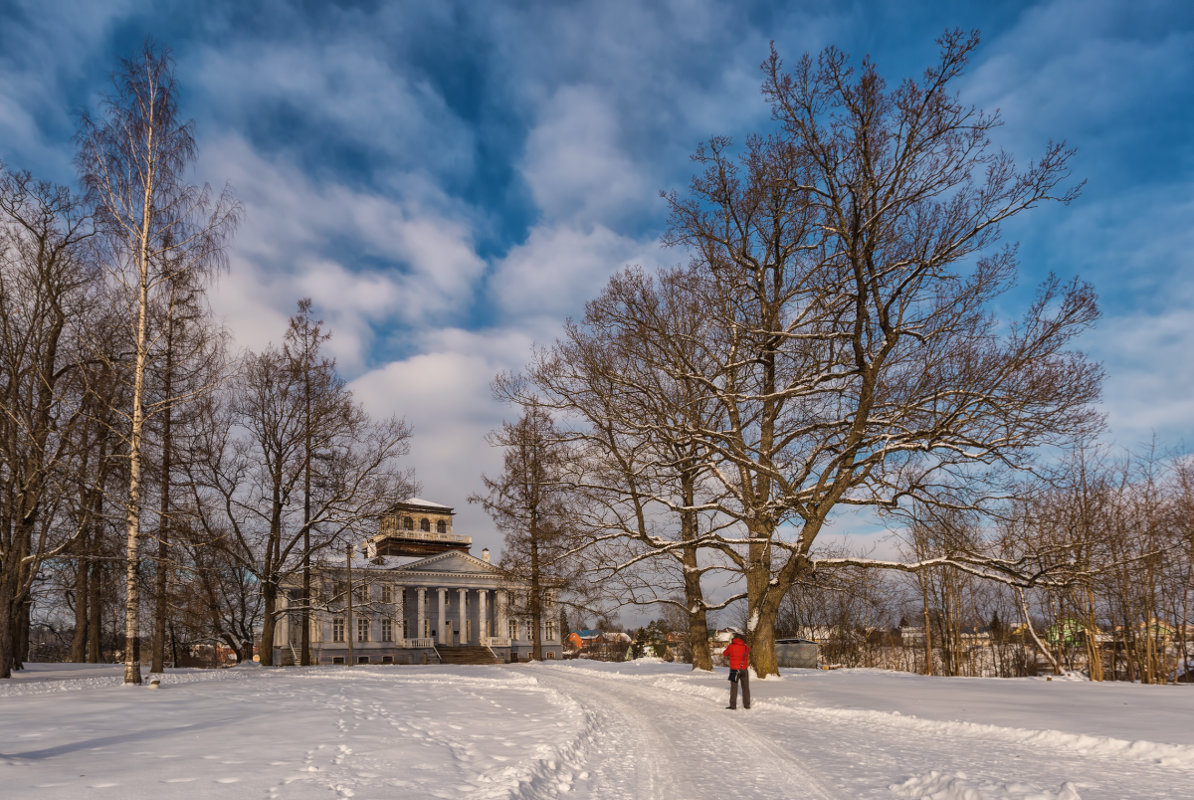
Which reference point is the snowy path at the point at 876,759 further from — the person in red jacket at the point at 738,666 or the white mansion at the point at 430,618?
the white mansion at the point at 430,618

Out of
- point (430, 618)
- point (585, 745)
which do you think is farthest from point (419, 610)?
point (585, 745)

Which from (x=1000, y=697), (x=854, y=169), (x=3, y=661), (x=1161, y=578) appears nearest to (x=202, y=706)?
(x=3, y=661)

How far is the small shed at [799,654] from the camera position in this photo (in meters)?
30.2

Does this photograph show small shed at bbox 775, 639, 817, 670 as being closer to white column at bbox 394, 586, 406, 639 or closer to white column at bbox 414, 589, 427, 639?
white column at bbox 394, 586, 406, 639

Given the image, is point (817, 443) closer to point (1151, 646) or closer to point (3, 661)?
point (1151, 646)

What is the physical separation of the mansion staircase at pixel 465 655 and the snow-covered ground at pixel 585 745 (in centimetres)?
4346

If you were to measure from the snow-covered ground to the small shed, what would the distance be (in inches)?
555

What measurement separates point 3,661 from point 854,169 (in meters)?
23.6

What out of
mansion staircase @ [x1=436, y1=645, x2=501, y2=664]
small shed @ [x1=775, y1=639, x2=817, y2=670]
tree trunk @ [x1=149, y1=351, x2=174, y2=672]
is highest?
tree trunk @ [x1=149, y1=351, x2=174, y2=672]

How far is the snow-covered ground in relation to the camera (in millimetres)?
7043

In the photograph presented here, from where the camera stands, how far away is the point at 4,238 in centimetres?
2053

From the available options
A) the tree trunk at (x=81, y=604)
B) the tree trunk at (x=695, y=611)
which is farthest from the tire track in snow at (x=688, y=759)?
the tree trunk at (x=81, y=604)

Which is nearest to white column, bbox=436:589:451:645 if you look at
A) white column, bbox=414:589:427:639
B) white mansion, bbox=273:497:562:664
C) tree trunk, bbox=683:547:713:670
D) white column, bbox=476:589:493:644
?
white mansion, bbox=273:497:562:664

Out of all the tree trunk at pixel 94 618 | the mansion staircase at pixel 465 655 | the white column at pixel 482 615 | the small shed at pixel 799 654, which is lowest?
the mansion staircase at pixel 465 655
